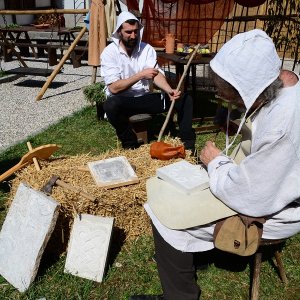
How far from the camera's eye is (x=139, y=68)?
14.2ft

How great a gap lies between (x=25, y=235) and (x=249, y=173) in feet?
5.18

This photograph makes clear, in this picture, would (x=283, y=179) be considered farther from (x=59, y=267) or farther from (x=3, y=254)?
(x=3, y=254)

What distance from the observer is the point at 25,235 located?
244cm

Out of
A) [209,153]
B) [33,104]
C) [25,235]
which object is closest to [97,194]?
[25,235]

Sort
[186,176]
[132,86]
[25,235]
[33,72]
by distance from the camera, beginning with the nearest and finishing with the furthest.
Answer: [186,176], [25,235], [132,86], [33,72]

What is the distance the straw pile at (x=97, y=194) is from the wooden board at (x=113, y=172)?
1.8 inches

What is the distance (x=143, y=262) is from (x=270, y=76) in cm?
173

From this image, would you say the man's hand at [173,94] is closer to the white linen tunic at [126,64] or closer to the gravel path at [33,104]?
the white linen tunic at [126,64]

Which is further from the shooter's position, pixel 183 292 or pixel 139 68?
pixel 139 68

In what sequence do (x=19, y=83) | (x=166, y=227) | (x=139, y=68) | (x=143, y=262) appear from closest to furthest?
(x=166, y=227) → (x=143, y=262) → (x=139, y=68) → (x=19, y=83)

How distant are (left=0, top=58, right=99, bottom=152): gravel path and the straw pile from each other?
2.04 meters

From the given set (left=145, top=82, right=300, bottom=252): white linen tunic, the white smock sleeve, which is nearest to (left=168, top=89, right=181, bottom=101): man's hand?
(left=145, top=82, right=300, bottom=252): white linen tunic

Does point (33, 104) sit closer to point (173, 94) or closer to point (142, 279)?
point (173, 94)

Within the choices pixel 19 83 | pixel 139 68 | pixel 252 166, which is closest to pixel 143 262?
pixel 252 166
